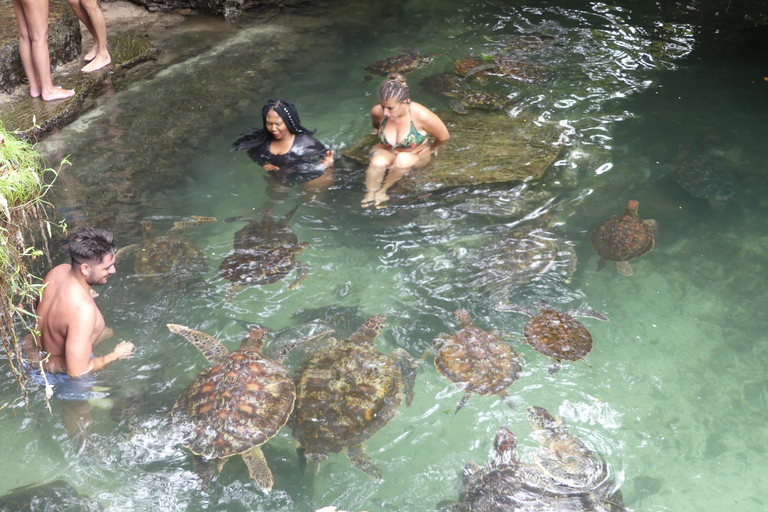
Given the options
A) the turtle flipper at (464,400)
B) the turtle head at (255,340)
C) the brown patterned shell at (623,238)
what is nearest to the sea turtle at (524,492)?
the turtle flipper at (464,400)

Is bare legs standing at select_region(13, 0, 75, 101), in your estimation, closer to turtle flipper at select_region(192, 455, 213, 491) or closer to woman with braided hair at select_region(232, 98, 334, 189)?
woman with braided hair at select_region(232, 98, 334, 189)

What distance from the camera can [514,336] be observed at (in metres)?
3.66

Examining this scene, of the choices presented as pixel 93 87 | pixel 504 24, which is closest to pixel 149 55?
pixel 93 87

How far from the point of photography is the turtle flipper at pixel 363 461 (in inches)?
117

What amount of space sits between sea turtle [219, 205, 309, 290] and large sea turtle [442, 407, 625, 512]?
2.05 metres

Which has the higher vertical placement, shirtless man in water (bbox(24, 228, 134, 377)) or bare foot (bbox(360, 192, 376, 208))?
shirtless man in water (bbox(24, 228, 134, 377))

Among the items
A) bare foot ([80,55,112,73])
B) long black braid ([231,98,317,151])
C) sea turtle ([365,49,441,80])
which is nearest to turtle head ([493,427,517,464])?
long black braid ([231,98,317,151])

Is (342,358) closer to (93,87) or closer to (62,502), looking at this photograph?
(62,502)

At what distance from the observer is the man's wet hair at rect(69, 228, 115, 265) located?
3018 mm

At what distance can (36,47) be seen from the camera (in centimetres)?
527

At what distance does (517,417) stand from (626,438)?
0.62m

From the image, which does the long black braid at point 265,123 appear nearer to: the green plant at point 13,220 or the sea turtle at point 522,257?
the sea turtle at point 522,257

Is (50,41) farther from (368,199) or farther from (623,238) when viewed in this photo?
(623,238)

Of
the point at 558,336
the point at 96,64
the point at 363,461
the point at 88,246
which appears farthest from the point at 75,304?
the point at 96,64
